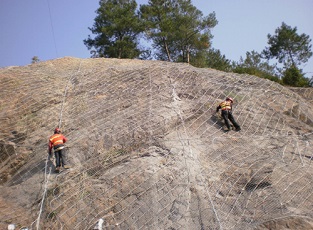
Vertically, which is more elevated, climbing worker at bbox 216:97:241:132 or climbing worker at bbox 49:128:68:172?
climbing worker at bbox 216:97:241:132

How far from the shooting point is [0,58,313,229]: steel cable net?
475cm

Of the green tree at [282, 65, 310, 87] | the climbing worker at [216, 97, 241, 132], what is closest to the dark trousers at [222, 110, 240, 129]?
the climbing worker at [216, 97, 241, 132]

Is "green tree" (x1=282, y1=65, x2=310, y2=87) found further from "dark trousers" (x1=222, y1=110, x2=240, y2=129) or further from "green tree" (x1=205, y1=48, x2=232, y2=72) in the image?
"dark trousers" (x1=222, y1=110, x2=240, y2=129)

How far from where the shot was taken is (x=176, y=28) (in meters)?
17.4

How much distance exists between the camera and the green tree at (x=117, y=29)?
17.1m

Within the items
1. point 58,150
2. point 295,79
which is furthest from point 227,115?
point 295,79

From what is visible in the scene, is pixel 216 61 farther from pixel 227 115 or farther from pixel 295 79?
pixel 227 115

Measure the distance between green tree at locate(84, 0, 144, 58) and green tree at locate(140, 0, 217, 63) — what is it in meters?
0.74

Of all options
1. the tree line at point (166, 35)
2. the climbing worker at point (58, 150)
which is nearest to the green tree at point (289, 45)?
the tree line at point (166, 35)

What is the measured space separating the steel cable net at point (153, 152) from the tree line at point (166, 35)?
8.64m

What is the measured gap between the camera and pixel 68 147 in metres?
6.15

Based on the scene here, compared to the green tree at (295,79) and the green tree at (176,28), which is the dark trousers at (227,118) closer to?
the green tree at (295,79)

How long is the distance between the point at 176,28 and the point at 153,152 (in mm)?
12733

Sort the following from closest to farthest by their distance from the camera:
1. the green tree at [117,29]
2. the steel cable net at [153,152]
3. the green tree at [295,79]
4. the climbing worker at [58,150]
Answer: the steel cable net at [153,152], the climbing worker at [58,150], the green tree at [295,79], the green tree at [117,29]
